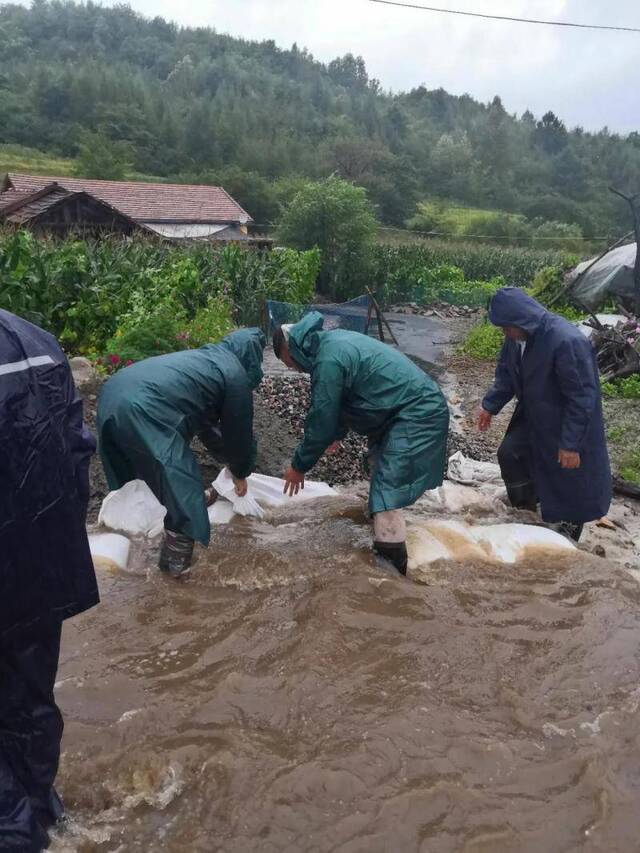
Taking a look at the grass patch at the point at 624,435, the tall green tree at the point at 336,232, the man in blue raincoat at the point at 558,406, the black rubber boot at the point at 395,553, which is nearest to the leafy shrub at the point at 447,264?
the tall green tree at the point at 336,232

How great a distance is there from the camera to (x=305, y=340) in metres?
3.68

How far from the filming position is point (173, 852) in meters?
1.98

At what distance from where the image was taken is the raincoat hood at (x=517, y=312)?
388 cm

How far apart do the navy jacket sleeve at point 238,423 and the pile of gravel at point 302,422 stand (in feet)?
4.18

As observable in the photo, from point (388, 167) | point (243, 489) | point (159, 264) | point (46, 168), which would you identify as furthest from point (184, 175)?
point (243, 489)

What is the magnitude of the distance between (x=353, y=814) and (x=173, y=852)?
1.79 ft

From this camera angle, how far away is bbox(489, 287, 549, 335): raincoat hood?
3875 millimetres

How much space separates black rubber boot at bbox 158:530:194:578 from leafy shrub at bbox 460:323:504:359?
8265 mm

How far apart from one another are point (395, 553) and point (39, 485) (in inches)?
95.5

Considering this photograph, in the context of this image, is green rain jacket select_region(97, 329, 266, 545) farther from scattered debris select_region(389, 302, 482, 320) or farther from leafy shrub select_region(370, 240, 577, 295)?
leafy shrub select_region(370, 240, 577, 295)

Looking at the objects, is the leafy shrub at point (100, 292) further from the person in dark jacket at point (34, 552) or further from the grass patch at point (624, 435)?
the person in dark jacket at point (34, 552)

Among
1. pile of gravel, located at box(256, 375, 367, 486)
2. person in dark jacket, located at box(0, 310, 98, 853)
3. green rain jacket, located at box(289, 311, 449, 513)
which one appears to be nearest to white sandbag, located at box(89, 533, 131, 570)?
green rain jacket, located at box(289, 311, 449, 513)

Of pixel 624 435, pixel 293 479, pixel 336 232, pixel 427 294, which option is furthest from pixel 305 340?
pixel 427 294

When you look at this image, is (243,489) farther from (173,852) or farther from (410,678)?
(173,852)
